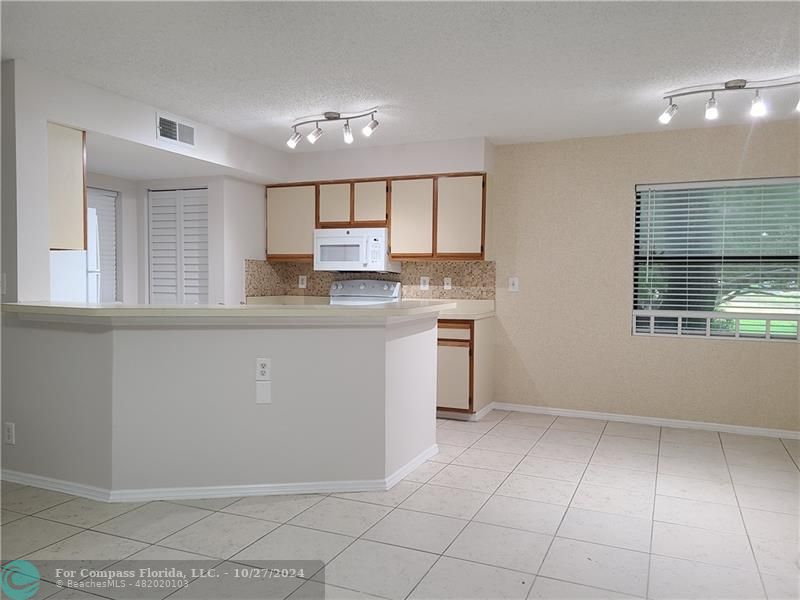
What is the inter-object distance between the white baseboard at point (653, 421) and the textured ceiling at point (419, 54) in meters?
2.33

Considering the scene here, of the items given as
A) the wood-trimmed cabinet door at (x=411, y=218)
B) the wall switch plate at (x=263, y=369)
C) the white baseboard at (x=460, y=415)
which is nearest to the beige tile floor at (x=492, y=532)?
the wall switch plate at (x=263, y=369)

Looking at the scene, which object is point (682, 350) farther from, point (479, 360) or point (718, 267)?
point (479, 360)

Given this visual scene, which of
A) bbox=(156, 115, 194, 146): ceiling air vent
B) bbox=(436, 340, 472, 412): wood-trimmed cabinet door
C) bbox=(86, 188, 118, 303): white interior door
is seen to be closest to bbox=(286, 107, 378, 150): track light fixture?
bbox=(156, 115, 194, 146): ceiling air vent

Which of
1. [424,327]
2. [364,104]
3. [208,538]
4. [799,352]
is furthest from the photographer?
[799,352]

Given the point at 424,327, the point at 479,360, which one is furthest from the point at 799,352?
the point at 424,327

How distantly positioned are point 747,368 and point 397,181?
321 centimetres

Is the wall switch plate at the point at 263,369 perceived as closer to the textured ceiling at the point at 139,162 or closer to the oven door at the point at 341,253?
the textured ceiling at the point at 139,162

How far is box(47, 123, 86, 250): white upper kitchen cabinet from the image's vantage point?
345cm

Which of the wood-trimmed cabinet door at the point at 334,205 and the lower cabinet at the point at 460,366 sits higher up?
the wood-trimmed cabinet door at the point at 334,205

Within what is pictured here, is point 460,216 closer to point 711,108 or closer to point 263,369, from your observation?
point 711,108

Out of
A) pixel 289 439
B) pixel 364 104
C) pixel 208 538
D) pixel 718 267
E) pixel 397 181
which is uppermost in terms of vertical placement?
pixel 364 104

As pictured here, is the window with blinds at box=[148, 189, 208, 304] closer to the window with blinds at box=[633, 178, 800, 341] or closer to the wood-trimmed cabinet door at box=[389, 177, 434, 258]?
the wood-trimmed cabinet door at box=[389, 177, 434, 258]

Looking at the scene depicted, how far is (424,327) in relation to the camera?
362cm

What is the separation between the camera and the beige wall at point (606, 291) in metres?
4.46
